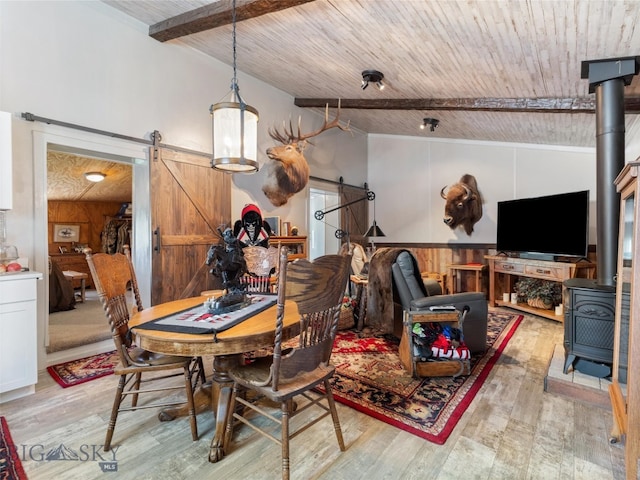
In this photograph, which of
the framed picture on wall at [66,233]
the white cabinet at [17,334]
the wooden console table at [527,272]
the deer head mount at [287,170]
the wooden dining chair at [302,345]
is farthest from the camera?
the framed picture on wall at [66,233]

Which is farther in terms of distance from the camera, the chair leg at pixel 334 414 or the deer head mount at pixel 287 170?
the deer head mount at pixel 287 170

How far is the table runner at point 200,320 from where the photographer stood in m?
1.72

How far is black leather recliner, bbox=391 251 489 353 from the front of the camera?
A: 3.02 metres

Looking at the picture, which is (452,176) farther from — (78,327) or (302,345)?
(78,327)

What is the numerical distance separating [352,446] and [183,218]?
3073mm

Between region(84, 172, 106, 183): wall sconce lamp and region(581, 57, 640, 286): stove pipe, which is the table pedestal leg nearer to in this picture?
region(581, 57, 640, 286): stove pipe

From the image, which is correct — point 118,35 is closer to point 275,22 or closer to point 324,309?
point 275,22

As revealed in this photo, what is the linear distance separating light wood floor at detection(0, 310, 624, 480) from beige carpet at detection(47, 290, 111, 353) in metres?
0.98

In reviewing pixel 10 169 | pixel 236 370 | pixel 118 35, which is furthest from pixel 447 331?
pixel 118 35

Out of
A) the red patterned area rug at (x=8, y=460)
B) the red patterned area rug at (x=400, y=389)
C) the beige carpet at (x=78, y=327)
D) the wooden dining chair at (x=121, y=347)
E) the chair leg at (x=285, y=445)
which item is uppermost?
the wooden dining chair at (x=121, y=347)

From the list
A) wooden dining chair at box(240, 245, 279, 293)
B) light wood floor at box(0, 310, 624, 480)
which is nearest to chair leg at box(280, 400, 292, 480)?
light wood floor at box(0, 310, 624, 480)

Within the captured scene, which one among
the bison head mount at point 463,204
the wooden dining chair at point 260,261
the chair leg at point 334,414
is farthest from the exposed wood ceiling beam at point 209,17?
the bison head mount at point 463,204

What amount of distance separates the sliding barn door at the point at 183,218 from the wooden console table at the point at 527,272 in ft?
13.7

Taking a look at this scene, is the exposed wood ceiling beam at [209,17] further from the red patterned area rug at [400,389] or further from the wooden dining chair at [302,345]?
the red patterned area rug at [400,389]
